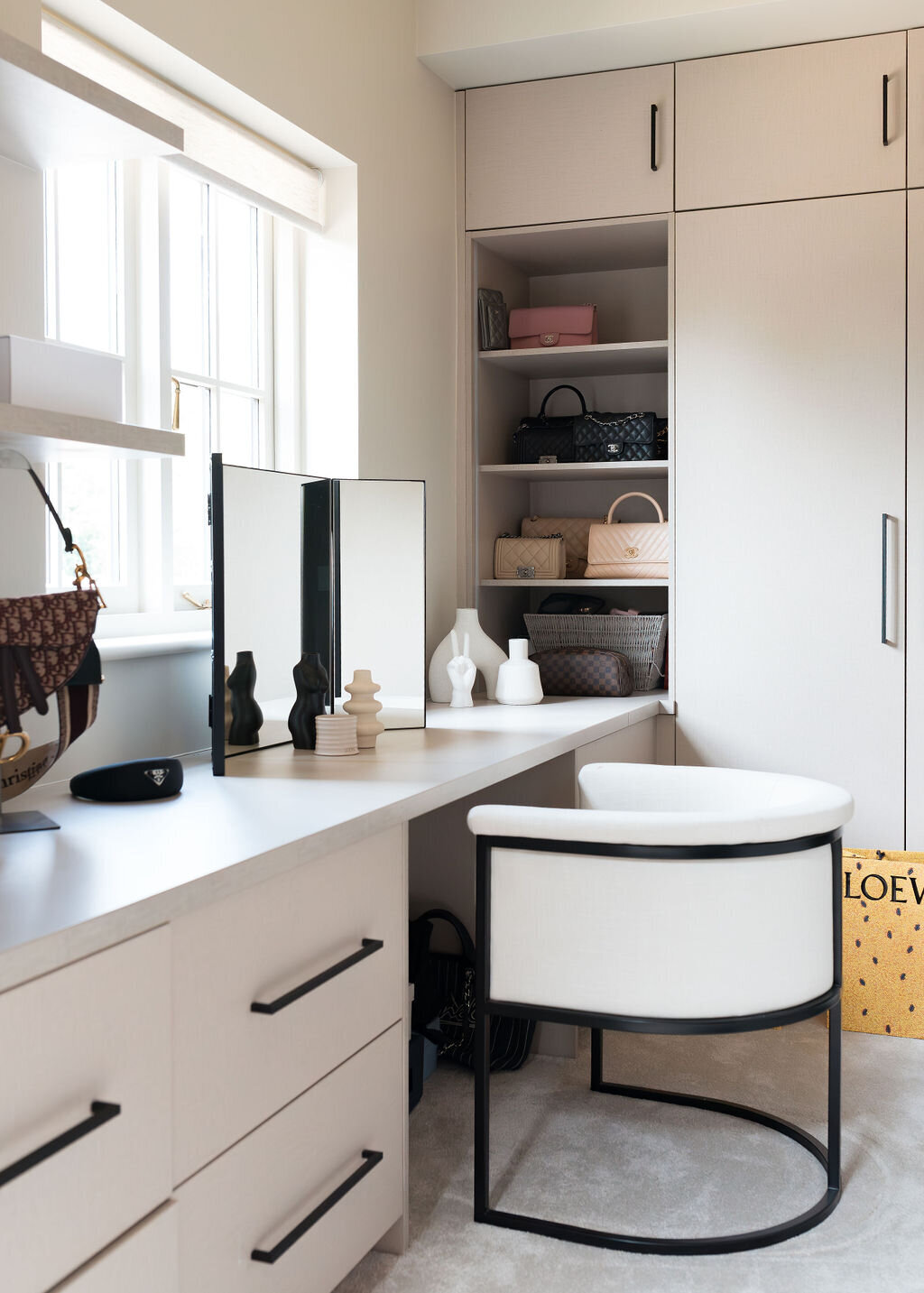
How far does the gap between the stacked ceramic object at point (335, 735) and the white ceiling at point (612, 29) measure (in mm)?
1817

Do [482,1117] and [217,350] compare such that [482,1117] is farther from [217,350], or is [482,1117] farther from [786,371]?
[786,371]

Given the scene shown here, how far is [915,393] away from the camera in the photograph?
2836 millimetres

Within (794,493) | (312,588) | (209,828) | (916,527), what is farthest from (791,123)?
(209,828)

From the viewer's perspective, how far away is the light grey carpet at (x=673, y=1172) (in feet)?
5.59

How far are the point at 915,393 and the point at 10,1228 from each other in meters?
2.59

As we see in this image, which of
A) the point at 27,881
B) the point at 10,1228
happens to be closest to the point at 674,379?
the point at 27,881

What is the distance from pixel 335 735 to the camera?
2096mm

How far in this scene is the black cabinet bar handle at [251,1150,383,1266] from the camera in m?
1.37

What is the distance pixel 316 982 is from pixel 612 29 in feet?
7.76

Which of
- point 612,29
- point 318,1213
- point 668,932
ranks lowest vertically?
point 318,1213

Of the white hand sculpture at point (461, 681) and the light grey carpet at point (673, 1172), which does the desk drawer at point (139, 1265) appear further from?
the white hand sculpture at point (461, 681)

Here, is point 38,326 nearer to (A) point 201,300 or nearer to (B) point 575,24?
(A) point 201,300

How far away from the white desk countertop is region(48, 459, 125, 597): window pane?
396 mm

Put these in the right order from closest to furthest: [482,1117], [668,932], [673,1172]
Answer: [668,932] < [482,1117] < [673,1172]
